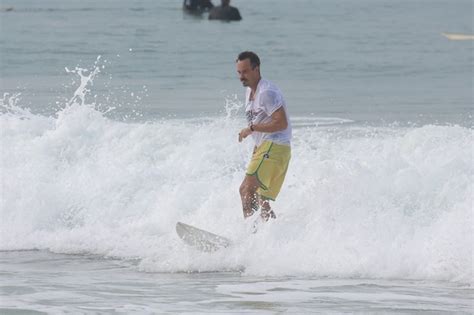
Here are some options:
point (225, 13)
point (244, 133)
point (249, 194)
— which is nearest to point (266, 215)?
point (249, 194)

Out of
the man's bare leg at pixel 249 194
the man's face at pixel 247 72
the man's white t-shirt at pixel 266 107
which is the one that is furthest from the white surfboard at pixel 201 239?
the man's face at pixel 247 72

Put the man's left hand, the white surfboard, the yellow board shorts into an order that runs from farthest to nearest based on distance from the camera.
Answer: the white surfboard
the yellow board shorts
the man's left hand

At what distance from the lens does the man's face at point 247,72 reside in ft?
32.5

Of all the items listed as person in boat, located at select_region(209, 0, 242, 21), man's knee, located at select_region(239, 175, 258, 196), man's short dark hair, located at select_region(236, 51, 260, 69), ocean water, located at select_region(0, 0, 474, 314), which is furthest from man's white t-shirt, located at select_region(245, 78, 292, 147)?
person in boat, located at select_region(209, 0, 242, 21)

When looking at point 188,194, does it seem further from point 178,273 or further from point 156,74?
point 156,74

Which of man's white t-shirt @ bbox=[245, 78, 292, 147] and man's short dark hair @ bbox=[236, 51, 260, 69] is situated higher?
man's short dark hair @ bbox=[236, 51, 260, 69]

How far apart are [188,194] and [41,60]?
2361cm

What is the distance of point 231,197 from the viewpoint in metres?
12.4

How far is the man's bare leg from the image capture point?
10086mm

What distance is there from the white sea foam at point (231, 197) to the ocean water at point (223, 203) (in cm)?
2

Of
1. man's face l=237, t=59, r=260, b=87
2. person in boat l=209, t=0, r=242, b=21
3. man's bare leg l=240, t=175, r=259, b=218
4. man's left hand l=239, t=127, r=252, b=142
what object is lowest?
man's bare leg l=240, t=175, r=259, b=218

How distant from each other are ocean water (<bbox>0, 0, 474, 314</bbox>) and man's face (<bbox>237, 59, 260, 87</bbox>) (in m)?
1.22

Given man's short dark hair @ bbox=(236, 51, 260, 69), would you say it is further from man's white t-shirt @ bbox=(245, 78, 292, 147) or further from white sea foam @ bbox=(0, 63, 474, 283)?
white sea foam @ bbox=(0, 63, 474, 283)

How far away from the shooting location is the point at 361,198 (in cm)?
1135
